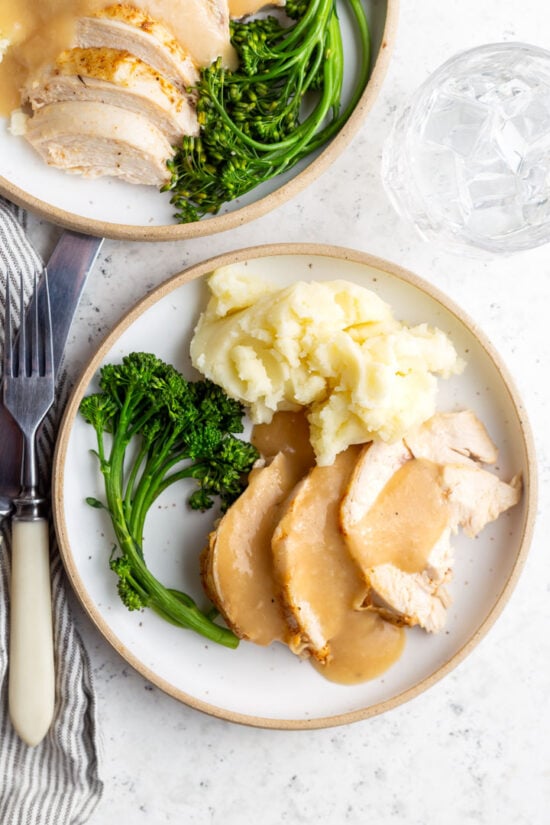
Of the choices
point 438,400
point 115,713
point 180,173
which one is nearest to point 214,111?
point 180,173

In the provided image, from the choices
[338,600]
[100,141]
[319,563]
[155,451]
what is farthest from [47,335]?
[338,600]

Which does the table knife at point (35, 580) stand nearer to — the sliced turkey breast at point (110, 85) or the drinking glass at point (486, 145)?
the sliced turkey breast at point (110, 85)

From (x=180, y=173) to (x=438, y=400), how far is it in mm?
1145

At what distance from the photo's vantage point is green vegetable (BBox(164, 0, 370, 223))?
103 inches

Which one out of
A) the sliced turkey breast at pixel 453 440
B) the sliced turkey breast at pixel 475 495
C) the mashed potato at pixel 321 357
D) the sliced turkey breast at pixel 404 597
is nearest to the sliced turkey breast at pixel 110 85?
the mashed potato at pixel 321 357

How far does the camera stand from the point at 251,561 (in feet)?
8.91

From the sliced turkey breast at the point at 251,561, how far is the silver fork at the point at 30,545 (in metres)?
0.54

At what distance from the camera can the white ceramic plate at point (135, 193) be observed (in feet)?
8.68

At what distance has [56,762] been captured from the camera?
9.26 ft

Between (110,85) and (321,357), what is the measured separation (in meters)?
1.02

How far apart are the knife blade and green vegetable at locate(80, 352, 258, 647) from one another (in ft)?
0.78

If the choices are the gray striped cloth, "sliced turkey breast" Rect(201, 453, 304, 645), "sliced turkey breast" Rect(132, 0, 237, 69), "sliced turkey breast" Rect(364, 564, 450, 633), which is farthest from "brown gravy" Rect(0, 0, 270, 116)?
"sliced turkey breast" Rect(364, 564, 450, 633)

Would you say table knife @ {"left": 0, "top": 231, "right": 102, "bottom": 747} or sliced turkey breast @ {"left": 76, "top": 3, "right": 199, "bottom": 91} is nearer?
sliced turkey breast @ {"left": 76, "top": 3, "right": 199, "bottom": 91}

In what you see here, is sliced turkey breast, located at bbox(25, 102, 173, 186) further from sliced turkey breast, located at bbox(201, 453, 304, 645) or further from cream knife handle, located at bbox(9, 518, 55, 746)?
cream knife handle, located at bbox(9, 518, 55, 746)
